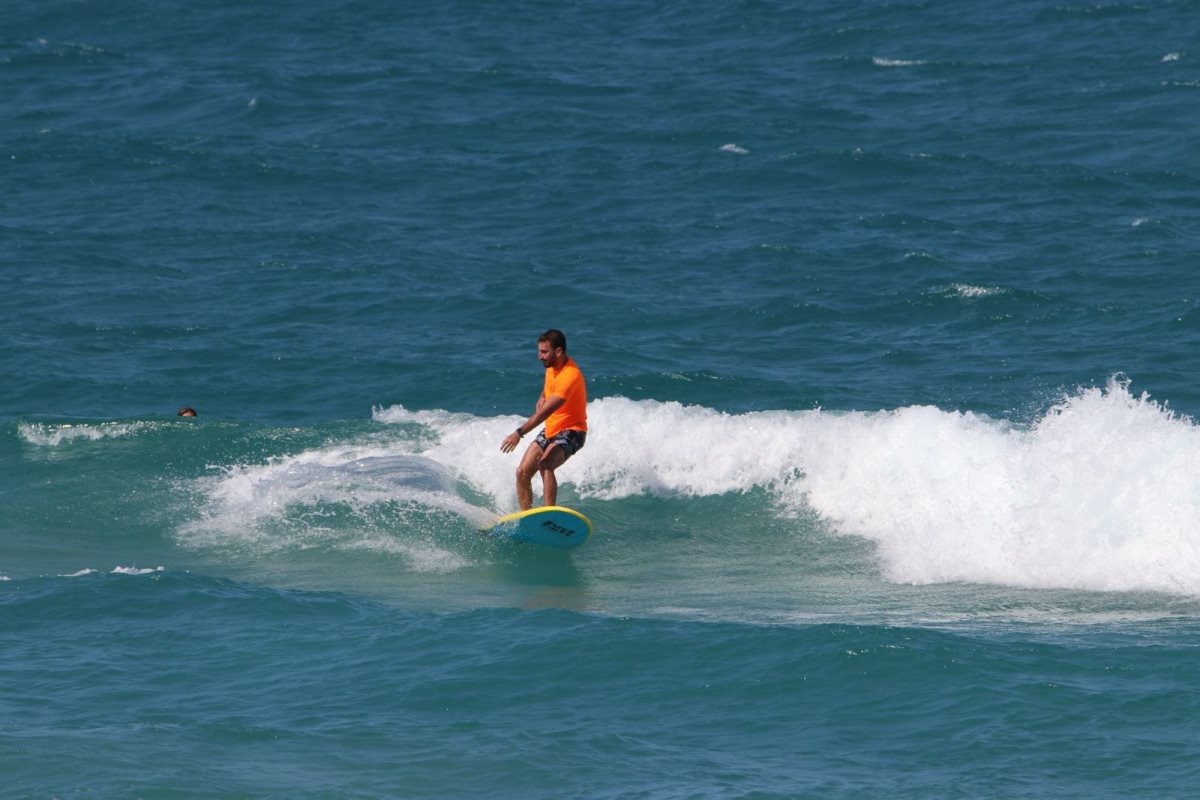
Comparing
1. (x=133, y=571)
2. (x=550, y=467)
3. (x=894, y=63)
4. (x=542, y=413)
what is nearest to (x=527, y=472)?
(x=550, y=467)

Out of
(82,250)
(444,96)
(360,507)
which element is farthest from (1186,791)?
(444,96)

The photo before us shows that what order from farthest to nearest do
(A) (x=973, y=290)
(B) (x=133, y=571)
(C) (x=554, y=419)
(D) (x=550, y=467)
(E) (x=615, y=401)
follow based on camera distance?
(A) (x=973, y=290) < (E) (x=615, y=401) < (D) (x=550, y=467) < (C) (x=554, y=419) < (B) (x=133, y=571)

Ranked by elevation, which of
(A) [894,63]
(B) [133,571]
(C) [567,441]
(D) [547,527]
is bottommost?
(B) [133,571]

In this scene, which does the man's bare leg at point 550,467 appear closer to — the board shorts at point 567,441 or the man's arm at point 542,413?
the board shorts at point 567,441

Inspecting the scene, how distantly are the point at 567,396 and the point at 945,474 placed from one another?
12.9ft

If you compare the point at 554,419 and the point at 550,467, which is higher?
the point at 554,419

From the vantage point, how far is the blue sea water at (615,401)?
10172 mm

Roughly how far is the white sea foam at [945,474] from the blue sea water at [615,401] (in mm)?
50

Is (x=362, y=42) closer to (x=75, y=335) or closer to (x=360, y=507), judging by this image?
(x=75, y=335)

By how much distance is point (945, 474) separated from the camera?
15.7 meters

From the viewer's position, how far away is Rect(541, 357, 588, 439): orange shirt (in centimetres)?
1395

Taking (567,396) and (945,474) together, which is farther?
(945,474)

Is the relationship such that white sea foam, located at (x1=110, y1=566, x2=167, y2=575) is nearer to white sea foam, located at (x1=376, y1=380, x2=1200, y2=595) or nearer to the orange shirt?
the orange shirt

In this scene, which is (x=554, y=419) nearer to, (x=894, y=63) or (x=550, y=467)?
(x=550, y=467)
